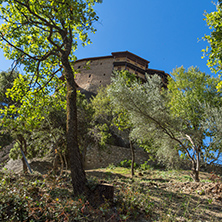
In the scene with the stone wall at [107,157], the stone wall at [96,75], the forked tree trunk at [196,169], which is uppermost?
the stone wall at [96,75]

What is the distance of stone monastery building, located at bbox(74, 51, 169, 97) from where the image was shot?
38.4m

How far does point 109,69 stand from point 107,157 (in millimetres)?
24958

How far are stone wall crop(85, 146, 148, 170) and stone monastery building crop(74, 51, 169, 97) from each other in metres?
19.2

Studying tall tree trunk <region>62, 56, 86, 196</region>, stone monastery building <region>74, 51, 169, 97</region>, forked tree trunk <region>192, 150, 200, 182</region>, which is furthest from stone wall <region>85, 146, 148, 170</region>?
stone monastery building <region>74, 51, 169, 97</region>

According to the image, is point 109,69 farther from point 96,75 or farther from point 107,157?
point 107,157

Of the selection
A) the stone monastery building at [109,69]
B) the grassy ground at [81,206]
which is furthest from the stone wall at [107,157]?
the stone monastery building at [109,69]

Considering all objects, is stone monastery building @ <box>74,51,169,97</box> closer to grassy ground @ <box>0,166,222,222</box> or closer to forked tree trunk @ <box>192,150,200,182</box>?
forked tree trunk @ <box>192,150,200,182</box>

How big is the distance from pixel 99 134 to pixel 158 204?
29.9ft

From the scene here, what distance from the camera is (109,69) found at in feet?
131

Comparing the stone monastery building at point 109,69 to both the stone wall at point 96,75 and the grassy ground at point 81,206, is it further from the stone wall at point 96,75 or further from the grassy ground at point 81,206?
the grassy ground at point 81,206

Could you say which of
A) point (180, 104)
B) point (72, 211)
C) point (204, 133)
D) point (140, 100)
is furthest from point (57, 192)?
point (180, 104)

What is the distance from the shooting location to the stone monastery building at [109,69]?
126 ft

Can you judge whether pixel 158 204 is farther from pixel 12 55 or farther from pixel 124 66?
pixel 124 66

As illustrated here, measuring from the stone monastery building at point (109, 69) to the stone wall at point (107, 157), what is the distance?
63.0 feet
